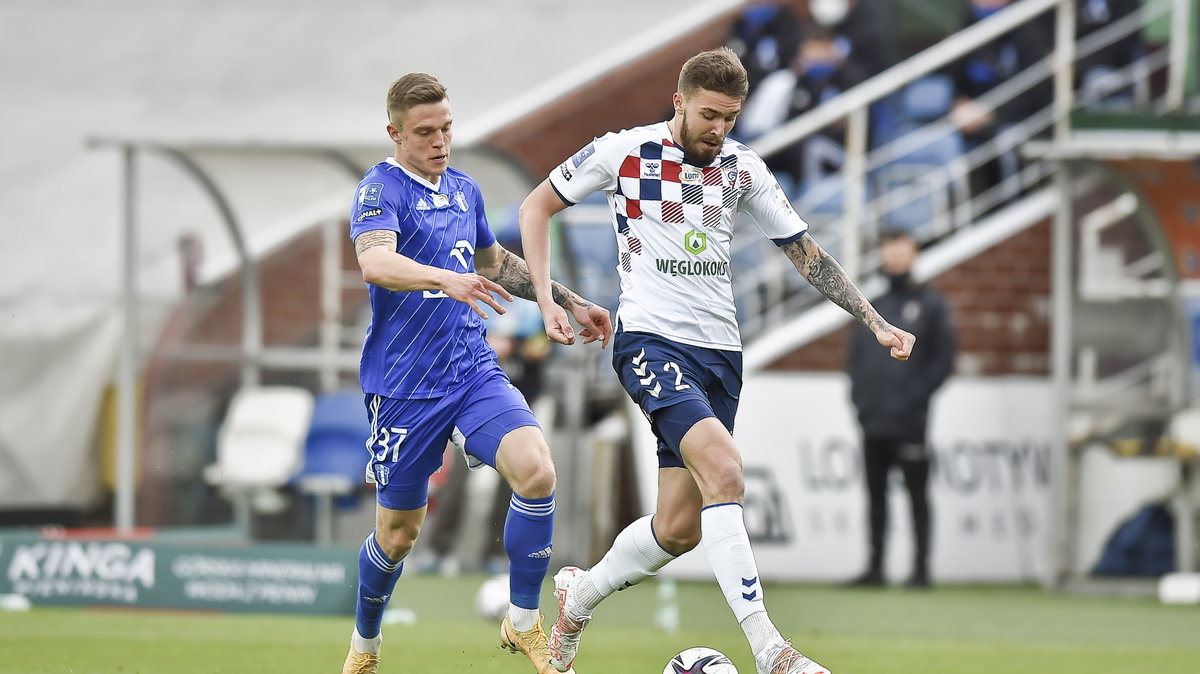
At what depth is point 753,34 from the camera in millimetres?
16984

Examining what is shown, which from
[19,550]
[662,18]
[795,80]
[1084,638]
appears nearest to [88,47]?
[662,18]

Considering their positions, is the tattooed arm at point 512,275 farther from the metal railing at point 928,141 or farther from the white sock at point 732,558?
the metal railing at point 928,141

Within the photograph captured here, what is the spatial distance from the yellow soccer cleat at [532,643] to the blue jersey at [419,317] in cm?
92

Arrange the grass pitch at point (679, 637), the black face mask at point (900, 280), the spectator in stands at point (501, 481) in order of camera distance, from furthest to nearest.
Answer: the spectator in stands at point (501, 481) → the black face mask at point (900, 280) → the grass pitch at point (679, 637)

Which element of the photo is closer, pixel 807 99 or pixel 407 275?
pixel 407 275

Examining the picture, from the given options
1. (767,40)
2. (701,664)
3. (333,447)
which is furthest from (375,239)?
(767,40)

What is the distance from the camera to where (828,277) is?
695 centimetres

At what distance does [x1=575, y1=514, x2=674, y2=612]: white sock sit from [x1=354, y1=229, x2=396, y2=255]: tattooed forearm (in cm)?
140

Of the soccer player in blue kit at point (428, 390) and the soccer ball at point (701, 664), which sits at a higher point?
the soccer player in blue kit at point (428, 390)

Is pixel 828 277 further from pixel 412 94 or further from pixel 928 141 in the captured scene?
pixel 928 141

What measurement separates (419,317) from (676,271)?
3.20 feet

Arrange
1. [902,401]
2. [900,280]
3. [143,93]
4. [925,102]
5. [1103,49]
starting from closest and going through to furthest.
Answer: [902,401] < [900,280] < [1103,49] < [925,102] < [143,93]

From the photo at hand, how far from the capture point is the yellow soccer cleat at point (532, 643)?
675 cm

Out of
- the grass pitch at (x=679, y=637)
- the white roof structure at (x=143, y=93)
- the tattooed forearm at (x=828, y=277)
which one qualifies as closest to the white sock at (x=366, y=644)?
the grass pitch at (x=679, y=637)
